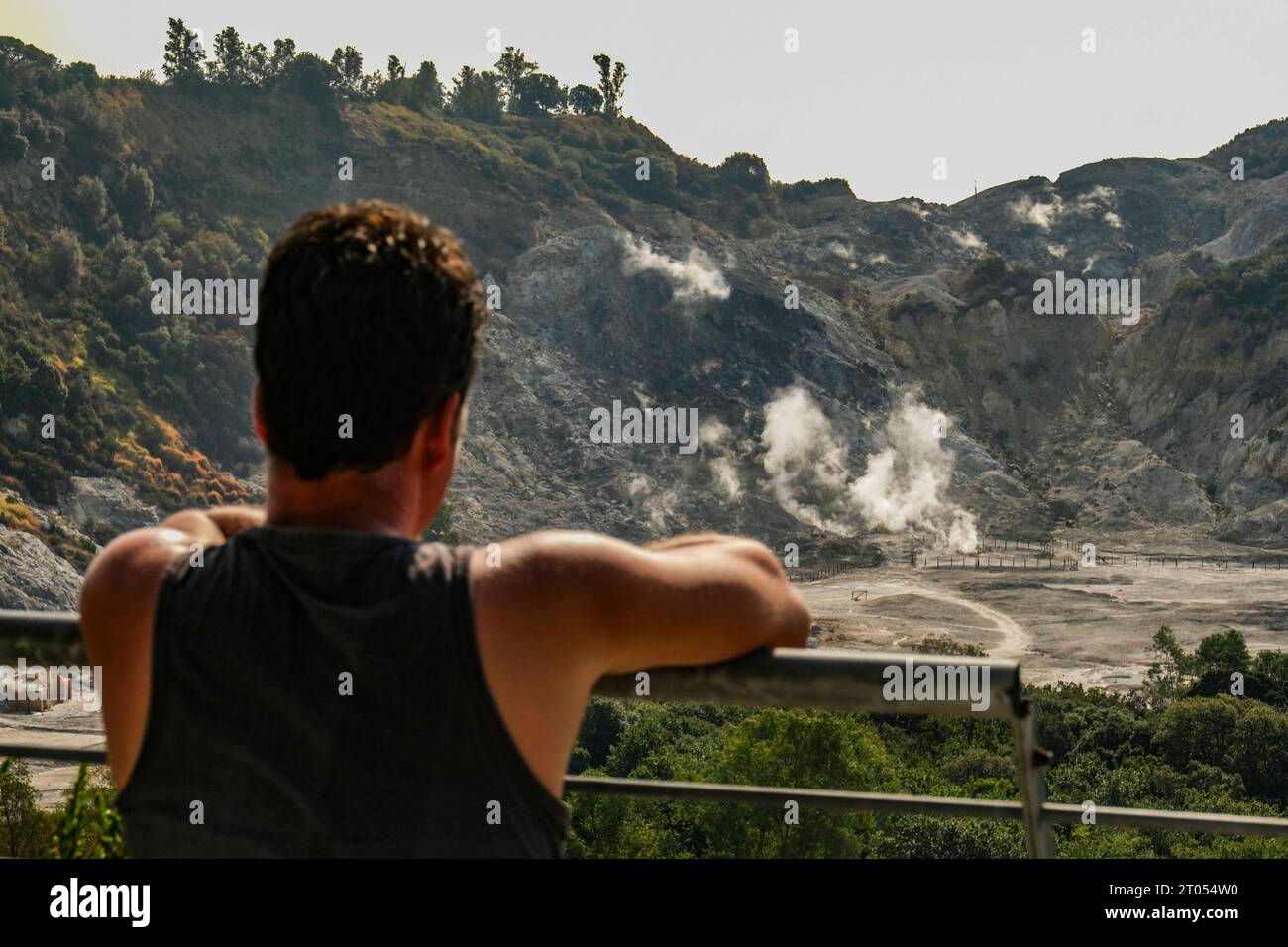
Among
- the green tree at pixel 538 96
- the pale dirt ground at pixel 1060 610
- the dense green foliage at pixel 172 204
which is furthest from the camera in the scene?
the green tree at pixel 538 96

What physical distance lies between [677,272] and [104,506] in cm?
3924

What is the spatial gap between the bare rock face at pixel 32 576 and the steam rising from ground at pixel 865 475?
1430 inches

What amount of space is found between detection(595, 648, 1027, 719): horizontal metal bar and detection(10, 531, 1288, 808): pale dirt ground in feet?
155

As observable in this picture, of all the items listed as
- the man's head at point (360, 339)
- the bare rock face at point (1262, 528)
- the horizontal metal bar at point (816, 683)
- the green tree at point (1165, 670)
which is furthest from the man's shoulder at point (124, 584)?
the bare rock face at point (1262, 528)

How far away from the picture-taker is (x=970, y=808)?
2268mm

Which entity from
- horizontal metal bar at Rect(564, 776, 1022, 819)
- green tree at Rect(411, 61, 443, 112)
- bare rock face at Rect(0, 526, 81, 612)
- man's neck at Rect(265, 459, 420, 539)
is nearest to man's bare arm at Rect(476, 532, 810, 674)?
man's neck at Rect(265, 459, 420, 539)

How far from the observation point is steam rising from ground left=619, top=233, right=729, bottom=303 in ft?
285

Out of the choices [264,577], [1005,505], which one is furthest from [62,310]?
[264,577]

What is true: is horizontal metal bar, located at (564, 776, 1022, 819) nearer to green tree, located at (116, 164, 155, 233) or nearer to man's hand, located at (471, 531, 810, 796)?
man's hand, located at (471, 531, 810, 796)

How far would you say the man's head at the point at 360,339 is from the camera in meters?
1.65

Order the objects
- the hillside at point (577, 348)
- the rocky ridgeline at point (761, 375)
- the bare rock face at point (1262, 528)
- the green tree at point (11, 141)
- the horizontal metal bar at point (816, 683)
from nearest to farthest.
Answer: the horizontal metal bar at point (816, 683) → the hillside at point (577, 348) → the bare rock face at point (1262, 528) → the rocky ridgeline at point (761, 375) → the green tree at point (11, 141)

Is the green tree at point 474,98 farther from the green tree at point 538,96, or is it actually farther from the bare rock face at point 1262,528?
the bare rock face at point 1262,528

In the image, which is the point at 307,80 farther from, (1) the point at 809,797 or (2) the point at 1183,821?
(2) the point at 1183,821
